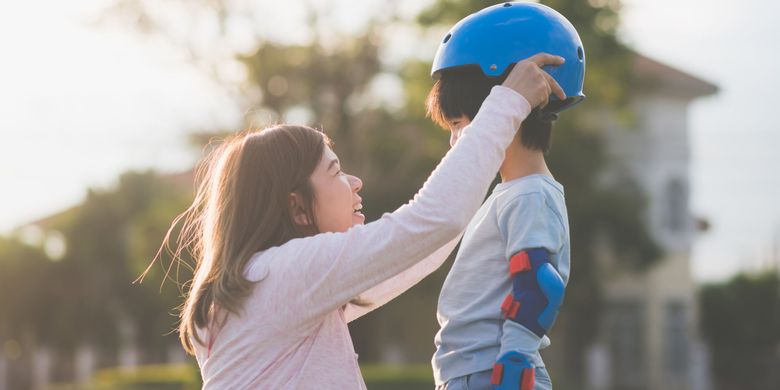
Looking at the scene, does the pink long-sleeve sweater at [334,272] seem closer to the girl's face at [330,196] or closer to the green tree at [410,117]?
the girl's face at [330,196]

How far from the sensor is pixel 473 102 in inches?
126

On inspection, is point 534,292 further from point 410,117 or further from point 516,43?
point 410,117

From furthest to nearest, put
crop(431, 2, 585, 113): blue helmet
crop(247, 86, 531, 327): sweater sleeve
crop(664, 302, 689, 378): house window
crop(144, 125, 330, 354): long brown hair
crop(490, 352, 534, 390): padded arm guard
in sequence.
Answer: crop(664, 302, 689, 378): house window, crop(431, 2, 585, 113): blue helmet, crop(144, 125, 330, 354): long brown hair, crop(490, 352, 534, 390): padded arm guard, crop(247, 86, 531, 327): sweater sleeve

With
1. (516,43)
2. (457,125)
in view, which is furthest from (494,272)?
(516,43)

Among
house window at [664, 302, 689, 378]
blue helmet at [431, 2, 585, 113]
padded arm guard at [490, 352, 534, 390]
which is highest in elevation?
blue helmet at [431, 2, 585, 113]

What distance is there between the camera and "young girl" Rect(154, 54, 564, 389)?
2713 millimetres

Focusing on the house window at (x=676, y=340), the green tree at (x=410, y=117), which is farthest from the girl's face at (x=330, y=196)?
the house window at (x=676, y=340)

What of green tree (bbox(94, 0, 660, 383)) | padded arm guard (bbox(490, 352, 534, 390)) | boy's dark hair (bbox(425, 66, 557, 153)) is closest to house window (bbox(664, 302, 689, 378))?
green tree (bbox(94, 0, 660, 383))

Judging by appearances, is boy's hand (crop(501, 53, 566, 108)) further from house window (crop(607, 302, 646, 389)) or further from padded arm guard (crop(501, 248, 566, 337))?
house window (crop(607, 302, 646, 389))

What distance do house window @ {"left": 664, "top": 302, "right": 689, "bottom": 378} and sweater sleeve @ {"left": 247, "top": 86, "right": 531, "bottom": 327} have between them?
30666 mm

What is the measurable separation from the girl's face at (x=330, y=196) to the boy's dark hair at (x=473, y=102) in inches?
15.6

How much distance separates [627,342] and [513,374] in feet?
100

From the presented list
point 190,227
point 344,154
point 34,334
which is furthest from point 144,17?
point 190,227

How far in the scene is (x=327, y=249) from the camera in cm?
278
